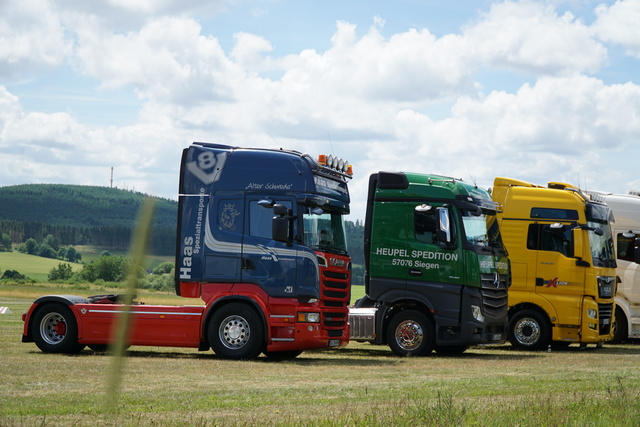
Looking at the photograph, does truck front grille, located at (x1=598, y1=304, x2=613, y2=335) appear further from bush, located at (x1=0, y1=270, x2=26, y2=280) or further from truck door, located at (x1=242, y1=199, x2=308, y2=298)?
bush, located at (x1=0, y1=270, x2=26, y2=280)

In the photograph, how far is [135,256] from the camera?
8.46 ft

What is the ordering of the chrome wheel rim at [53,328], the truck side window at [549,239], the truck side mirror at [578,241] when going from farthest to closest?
1. the truck side window at [549,239]
2. the truck side mirror at [578,241]
3. the chrome wheel rim at [53,328]

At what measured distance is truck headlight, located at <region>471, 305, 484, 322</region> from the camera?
1784 cm

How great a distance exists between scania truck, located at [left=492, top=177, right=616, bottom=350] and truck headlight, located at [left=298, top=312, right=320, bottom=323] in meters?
6.31

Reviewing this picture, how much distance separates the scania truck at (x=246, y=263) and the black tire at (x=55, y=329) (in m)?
0.06

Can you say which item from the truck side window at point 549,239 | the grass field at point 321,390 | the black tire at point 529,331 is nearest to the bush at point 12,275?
the grass field at point 321,390

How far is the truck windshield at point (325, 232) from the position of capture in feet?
52.3

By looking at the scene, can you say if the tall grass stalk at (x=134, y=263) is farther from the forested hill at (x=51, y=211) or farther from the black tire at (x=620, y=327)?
the forested hill at (x=51, y=211)

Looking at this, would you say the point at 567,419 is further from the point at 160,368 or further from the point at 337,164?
the point at 337,164

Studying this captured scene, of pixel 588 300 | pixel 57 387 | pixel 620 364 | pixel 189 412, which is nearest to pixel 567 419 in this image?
pixel 189 412

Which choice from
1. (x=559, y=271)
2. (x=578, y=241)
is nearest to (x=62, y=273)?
(x=559, y=271)

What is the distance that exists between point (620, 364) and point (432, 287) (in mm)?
3713

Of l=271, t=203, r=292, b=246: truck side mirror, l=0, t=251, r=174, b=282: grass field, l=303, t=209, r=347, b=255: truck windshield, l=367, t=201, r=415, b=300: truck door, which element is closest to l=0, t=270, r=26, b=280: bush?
l=0, t=251, r=174, b=282: grass field

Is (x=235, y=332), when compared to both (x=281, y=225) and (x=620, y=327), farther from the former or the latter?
(x=620, y=327)
